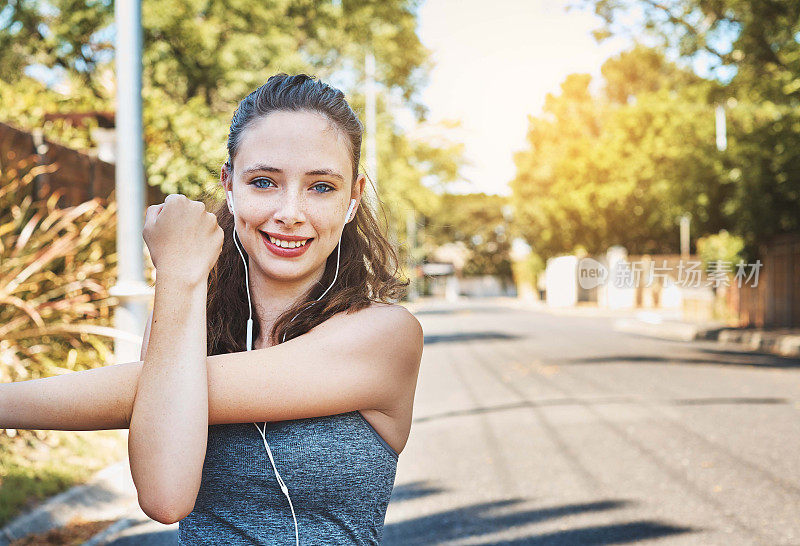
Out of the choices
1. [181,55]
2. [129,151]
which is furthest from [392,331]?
[181,55]

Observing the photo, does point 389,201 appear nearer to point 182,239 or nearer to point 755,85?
point 182,239

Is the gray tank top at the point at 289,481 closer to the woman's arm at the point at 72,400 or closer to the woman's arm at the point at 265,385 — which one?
the woman's arm at the point at 265,385

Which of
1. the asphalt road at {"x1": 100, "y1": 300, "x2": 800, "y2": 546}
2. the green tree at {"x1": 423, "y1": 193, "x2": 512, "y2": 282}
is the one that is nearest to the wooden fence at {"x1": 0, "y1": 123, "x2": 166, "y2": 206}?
the asphalt road at {"x1": 100, "y1": 300, "x2": 800, "y2": 546}

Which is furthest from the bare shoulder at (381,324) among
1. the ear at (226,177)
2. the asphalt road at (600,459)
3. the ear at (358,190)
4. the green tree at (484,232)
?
the green tree at (484,232)

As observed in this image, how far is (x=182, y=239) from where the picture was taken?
4.61 feet

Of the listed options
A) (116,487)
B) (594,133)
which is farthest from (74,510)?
(594,133)

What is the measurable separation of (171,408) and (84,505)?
175 inches

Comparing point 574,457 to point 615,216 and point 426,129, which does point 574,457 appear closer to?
point 426,129

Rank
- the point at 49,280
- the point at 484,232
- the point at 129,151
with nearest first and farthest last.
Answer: the point at 129,151
the point at 49,280
the point at 484,232

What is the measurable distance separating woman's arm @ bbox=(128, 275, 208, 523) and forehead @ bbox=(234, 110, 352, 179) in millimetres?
302

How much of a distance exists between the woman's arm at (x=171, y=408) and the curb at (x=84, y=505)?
3660 millimetres

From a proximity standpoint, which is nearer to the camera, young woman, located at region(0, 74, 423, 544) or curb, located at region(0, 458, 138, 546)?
young woman, located at region(0, 74, 423, 544)

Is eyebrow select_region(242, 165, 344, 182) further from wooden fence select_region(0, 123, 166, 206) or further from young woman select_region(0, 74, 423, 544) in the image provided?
wooden fence select_region(0, 123, 166, 206)

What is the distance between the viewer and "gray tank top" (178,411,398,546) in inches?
60.0
